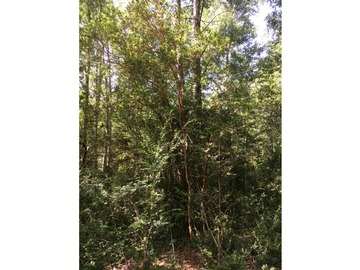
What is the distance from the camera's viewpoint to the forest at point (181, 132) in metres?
2.51

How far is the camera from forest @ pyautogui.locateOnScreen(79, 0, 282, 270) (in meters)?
2.51

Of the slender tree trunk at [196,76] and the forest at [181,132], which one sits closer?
the forest at [181,132]

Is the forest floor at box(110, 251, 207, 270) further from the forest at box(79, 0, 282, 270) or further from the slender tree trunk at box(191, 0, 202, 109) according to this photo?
the slender tree trunk at box(191, 0, 202, 109)

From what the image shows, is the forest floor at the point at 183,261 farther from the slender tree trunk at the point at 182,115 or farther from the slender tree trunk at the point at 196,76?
the slender tree trunk at the point at 196,76

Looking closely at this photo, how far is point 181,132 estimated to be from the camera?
2975mm

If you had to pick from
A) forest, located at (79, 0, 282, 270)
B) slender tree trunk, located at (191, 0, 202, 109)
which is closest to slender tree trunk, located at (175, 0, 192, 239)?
forest, located at (79, 0, 282, 270)

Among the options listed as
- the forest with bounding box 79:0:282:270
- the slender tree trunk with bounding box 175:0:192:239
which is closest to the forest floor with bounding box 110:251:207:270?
the forest with bounding box 79:0:282:270

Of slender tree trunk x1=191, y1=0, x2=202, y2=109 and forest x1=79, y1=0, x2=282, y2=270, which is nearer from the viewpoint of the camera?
forest x1=79, y1=0, x2=282, y2=270

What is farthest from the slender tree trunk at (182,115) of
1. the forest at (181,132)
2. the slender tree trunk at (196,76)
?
the slender tree trunk at (196,76)

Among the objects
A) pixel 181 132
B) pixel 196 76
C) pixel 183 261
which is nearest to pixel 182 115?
pixel 181 132

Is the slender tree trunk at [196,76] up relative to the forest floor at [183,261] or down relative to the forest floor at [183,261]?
up

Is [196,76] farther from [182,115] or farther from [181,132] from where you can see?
[181,132]

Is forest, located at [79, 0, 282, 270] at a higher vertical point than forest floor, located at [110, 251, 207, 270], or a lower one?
higher
